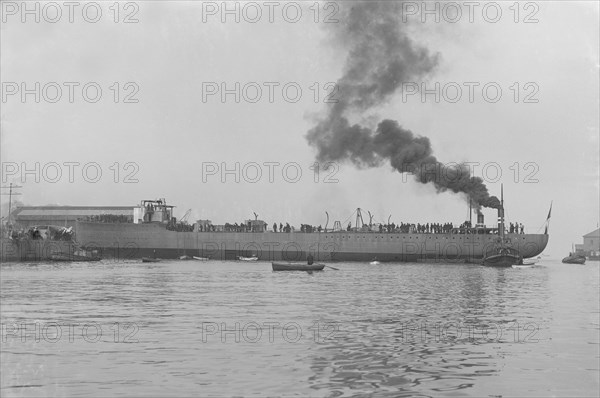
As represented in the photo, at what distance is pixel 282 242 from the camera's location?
11100cm

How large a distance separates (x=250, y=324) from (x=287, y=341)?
4.36 metres

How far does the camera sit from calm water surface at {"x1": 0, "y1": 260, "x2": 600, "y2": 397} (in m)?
16.7

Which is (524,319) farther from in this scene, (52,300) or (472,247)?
(472,247)

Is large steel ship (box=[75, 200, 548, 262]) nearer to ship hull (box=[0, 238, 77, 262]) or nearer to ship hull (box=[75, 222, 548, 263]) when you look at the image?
ship hull (box=[75, 222, 548, 263])

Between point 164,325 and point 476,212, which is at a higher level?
point 476,212

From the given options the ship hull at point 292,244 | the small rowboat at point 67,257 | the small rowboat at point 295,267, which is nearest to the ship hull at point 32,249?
the small rowboat at point 67,257

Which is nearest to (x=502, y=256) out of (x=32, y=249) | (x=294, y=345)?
(x=32, y=249)

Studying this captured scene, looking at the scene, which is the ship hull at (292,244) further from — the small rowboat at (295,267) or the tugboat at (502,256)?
the small rowboat at (295,267)

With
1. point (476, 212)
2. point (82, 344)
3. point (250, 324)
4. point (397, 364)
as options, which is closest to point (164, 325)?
point (250, 324)

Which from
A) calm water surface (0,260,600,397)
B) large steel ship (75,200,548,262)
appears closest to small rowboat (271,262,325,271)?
calm water surface (0,260,600,397)

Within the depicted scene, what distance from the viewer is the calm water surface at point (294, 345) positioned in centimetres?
1673

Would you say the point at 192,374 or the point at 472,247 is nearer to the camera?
the point at 192,374

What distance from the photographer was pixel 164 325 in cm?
2688

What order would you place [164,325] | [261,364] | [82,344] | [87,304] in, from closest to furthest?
[261,364] < [82,344] < [164,325] < [87,304]
